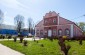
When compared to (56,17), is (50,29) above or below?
below

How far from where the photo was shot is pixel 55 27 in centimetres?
4347

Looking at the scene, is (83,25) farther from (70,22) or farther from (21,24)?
(70,22)

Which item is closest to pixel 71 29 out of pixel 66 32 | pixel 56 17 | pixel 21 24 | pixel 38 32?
pixel 66 32

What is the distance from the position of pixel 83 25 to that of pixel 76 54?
76.1 meters

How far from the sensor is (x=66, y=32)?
40719 mm

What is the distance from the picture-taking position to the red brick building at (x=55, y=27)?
132 ft

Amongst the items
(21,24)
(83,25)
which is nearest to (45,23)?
(21,24)

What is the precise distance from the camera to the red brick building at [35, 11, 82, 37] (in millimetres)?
40188

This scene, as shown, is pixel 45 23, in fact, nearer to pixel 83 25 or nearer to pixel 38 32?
pixel 38 32

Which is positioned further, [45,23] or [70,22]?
[45,23]

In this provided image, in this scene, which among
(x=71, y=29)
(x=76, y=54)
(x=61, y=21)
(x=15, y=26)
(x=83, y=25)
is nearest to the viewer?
(x=76, y=54)

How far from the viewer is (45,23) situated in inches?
1844

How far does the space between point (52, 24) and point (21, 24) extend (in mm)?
37827

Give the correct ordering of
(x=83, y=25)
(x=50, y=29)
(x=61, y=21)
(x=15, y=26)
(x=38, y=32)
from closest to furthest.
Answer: (x=61, y=21), (x=50, y=29), (x=38, y=32), (x=15, y=26), (x=83, y=25)
